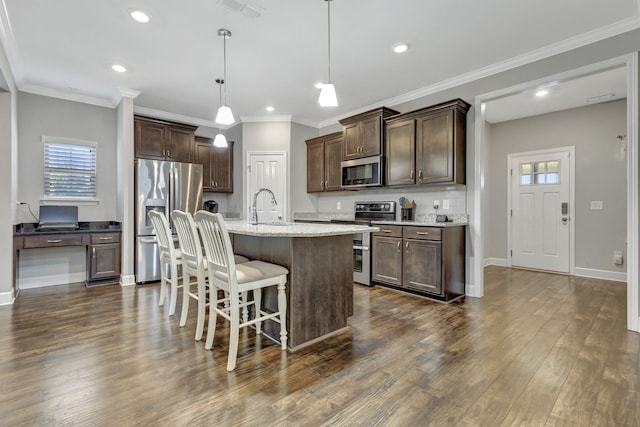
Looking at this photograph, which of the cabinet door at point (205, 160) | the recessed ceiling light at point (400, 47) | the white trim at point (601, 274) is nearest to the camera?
the recessed ceiling light at point (400, 47)

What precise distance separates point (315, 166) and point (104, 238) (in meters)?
3.32

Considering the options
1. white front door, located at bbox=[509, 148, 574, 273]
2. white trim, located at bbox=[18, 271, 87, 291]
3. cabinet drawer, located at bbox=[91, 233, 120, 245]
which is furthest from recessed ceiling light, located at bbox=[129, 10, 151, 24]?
white front door, located at bbox=[509, 148, 574, 273]

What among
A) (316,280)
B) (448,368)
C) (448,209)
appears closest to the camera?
(448,368)

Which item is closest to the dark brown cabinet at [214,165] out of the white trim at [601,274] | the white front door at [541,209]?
the white front door at [541,209]

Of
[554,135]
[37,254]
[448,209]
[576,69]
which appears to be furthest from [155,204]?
[554,135]

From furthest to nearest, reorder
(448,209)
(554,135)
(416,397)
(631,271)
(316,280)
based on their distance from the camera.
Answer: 1. (554,135)
2. (448,209)
3. (631,271)
4. (316,280)
5. (416,397)

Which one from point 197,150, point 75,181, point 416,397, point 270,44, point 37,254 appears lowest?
point 416,397

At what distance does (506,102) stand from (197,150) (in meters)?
4.93

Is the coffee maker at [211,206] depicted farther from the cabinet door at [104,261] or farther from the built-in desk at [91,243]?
the cabinet door at [104,261]

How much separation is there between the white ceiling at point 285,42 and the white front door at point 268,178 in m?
1.24

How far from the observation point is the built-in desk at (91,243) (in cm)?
377

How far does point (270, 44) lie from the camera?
122 inches

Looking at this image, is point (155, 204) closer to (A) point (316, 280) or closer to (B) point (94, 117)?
(B) point (94, 117)

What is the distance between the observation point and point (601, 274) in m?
4.68
